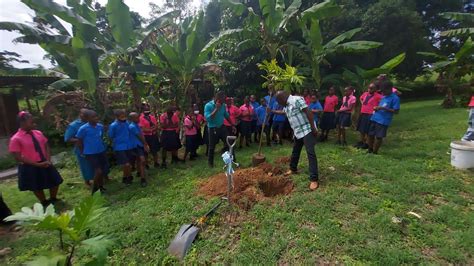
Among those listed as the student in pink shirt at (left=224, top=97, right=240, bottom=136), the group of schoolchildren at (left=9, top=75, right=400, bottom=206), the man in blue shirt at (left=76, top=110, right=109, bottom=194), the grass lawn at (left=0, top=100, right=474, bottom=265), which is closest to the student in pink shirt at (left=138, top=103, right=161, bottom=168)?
the group of schoolchildren at (left=9, top=75, right=400, bottom=206)

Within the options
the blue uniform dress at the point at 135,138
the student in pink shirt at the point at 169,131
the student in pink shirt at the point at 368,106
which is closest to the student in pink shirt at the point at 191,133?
the student in pink shirt at the point at 169,131

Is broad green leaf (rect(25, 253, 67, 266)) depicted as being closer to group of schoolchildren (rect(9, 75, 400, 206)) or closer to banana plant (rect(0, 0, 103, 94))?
group of schoolchildren (rect(9, 75, 400, 206))

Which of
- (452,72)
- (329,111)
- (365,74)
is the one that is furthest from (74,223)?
(452,72)

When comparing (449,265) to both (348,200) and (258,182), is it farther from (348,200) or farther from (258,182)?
(258,182)

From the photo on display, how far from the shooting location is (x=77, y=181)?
6.97m

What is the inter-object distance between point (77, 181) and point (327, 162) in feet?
19.5

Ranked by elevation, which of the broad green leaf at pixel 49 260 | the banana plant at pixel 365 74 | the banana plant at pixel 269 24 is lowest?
the broad green leaf at pixel 49 260

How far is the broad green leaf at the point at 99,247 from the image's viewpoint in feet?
6.15

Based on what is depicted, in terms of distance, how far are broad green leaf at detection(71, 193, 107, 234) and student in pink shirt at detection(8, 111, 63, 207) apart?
3.64 m

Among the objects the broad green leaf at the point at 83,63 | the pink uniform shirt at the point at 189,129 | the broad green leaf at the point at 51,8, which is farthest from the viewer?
the pink uniform shirt at the point at 189,129

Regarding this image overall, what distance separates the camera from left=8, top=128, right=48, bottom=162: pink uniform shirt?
185 inches

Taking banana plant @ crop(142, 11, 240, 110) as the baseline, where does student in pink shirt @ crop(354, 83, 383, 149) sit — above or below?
below

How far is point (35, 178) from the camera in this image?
198 inches

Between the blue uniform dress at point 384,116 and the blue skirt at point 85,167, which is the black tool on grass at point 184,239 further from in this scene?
the blue uniform dress at point 384,116
